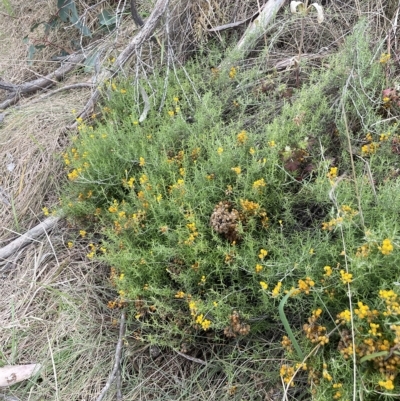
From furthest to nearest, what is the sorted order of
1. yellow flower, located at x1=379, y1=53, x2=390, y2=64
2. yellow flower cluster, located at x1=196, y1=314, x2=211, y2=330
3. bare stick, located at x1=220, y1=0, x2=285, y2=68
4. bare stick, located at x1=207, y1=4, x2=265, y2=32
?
bare stick, located at x1=207, y1=4, x2=265, y2=32 < bare stick, located at x1=220, y1=0, x2=285, y2=68 < yellow flower, located at x1=379, y1=53, x2=390, y2=64 < yellow flower cluster, located at x1=196, y1=314, x2=211, y2=330

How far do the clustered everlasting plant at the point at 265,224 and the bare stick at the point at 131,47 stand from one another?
0.46m

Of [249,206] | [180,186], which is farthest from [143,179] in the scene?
[249,206]

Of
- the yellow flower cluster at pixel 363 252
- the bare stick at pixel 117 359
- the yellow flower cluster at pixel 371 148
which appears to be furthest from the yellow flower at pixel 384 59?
the bare stick at pixel 117 359

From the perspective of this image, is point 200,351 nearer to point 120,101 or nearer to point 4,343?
point 4,343

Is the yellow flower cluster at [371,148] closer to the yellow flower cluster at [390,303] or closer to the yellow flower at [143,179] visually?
the yellow flower cluster at [390,303]

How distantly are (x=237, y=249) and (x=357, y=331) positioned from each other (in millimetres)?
660

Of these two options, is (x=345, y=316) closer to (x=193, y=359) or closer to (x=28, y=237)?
(x=193, y=359)

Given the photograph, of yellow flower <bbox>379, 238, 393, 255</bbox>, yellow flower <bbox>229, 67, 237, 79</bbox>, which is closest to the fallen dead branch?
yellow flower <bbox>379, 238, 393, 255</bbox>

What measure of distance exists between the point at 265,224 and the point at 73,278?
1.18 meters

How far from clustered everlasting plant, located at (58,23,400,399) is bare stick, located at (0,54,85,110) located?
1.37 metres

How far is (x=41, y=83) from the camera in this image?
13.0 feet

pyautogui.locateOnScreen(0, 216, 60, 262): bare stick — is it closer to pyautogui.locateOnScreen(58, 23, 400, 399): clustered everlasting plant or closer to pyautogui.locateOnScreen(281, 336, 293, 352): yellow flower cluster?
pyautogui.locateOnScreen(58, 23, 400, 399): clustered everlasting plant

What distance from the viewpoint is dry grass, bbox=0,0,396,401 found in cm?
208

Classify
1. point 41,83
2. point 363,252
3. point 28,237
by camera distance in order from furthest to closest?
point 41,83 → point 28,237 → point 363,252
